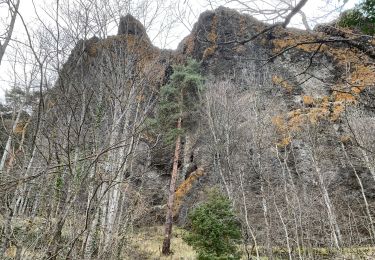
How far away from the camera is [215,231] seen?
9172 millimetres

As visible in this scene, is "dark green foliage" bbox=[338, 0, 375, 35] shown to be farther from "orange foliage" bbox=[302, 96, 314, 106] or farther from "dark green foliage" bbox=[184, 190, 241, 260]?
"orange foliage" bbox=[302, 96, 314, 106]

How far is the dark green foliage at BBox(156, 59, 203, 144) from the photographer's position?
55.3 ft

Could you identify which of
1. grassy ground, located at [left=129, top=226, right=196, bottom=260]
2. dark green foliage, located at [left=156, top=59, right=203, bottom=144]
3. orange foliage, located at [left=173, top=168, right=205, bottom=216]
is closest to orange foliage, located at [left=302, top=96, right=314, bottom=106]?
dark green foliage, located at [left=156, top=59, right=203, bottom=144]

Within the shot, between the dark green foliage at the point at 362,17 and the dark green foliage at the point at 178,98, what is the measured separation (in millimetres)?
12488

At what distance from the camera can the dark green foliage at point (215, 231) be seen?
9062mm

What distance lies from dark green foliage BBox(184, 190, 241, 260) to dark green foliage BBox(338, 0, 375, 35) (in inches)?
275

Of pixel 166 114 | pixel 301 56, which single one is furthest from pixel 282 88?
pixel 166 114

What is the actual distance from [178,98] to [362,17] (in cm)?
1444

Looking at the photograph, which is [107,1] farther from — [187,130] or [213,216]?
[187,130]

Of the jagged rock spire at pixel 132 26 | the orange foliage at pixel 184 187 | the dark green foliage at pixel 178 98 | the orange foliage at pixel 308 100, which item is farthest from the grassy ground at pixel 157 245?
the orange foliage at pixel 308 100

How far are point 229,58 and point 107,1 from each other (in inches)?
780

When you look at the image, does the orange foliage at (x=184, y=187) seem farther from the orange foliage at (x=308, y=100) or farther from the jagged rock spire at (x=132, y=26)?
the jagged rock spire at (x=132, y=26)

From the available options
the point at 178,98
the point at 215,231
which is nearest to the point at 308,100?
the point at 178,98

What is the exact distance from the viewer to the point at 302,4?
3010 millimetres
